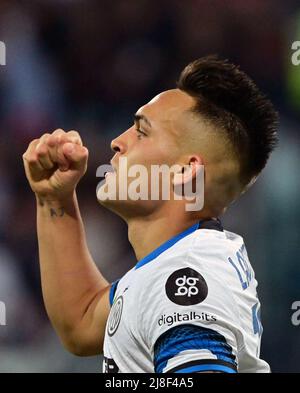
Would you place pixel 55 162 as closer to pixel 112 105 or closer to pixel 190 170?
pixel 190 170

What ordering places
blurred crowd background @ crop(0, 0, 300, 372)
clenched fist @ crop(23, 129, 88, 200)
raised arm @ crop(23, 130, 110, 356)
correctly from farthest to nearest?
blurred crowd background @ crop(0, 0, 300, 372)
raised arm @ crop(23, 130, 110, 356)
clenched fist @ crop(23, 129, 88, 200)

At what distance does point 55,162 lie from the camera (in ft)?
6.21

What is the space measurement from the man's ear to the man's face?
37mm

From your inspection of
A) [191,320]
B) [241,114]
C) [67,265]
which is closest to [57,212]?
[67,265]

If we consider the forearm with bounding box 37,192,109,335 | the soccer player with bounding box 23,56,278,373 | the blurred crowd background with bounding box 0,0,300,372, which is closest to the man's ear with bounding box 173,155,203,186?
the soccer player with bounding box 23,56,278,373

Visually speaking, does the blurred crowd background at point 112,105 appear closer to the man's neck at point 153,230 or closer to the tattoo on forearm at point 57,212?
the tattoo on forearm at point 57,212

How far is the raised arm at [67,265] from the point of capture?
1.92 m

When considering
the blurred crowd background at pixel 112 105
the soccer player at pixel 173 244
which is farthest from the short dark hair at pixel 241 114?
the blurred crowd background at pixel 112 105

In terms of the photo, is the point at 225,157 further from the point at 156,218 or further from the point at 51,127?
the point at 51,127

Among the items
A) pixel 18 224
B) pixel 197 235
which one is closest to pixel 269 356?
pixel 18 224

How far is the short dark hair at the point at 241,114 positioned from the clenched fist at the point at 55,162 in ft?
1.11

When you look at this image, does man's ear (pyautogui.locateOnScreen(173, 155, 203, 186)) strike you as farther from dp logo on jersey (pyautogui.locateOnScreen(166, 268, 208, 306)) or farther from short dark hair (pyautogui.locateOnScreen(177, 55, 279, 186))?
dp logo on jersey (pyautogui.locateOnScreen(166, 268, 208, 306))

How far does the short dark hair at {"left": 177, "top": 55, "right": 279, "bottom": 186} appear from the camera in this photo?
1.74 meters

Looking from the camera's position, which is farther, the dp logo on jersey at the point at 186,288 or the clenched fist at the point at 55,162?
the clenched fist at the point at 55,162
